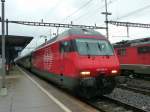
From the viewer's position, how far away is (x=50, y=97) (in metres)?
12.8

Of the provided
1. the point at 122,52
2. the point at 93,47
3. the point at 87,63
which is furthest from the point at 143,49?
the point at 87,63

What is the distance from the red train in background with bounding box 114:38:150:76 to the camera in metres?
21.5

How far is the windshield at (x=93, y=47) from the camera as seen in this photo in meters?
12.4

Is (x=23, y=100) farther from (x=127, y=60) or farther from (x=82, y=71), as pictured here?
(x=127, y=60)

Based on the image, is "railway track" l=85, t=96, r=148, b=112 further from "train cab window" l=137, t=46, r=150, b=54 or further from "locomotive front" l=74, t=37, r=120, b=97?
"train cab window" l=137, t=46, r=150, b=54

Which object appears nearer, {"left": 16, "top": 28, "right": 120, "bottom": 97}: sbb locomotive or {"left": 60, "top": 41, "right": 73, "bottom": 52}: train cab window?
{"left": 16, "top": 28, "right": 120, "bottom": 97}: sbb locomotive

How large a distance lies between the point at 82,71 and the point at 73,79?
1.66 feet

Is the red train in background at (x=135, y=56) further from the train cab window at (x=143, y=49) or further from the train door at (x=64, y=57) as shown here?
the train door at (x=64, y=57)

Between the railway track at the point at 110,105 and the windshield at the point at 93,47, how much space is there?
1.93 metres

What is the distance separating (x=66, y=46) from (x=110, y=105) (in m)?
3.26

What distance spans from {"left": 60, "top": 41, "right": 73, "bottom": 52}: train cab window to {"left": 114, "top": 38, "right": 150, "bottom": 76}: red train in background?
920 centimetres

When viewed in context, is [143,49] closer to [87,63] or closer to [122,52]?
[122,52]

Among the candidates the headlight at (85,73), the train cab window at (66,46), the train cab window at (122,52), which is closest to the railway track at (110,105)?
the headlight at (85,73)

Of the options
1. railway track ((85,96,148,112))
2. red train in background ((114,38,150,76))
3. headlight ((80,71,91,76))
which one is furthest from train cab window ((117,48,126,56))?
headlight ((80,71,91,76))
